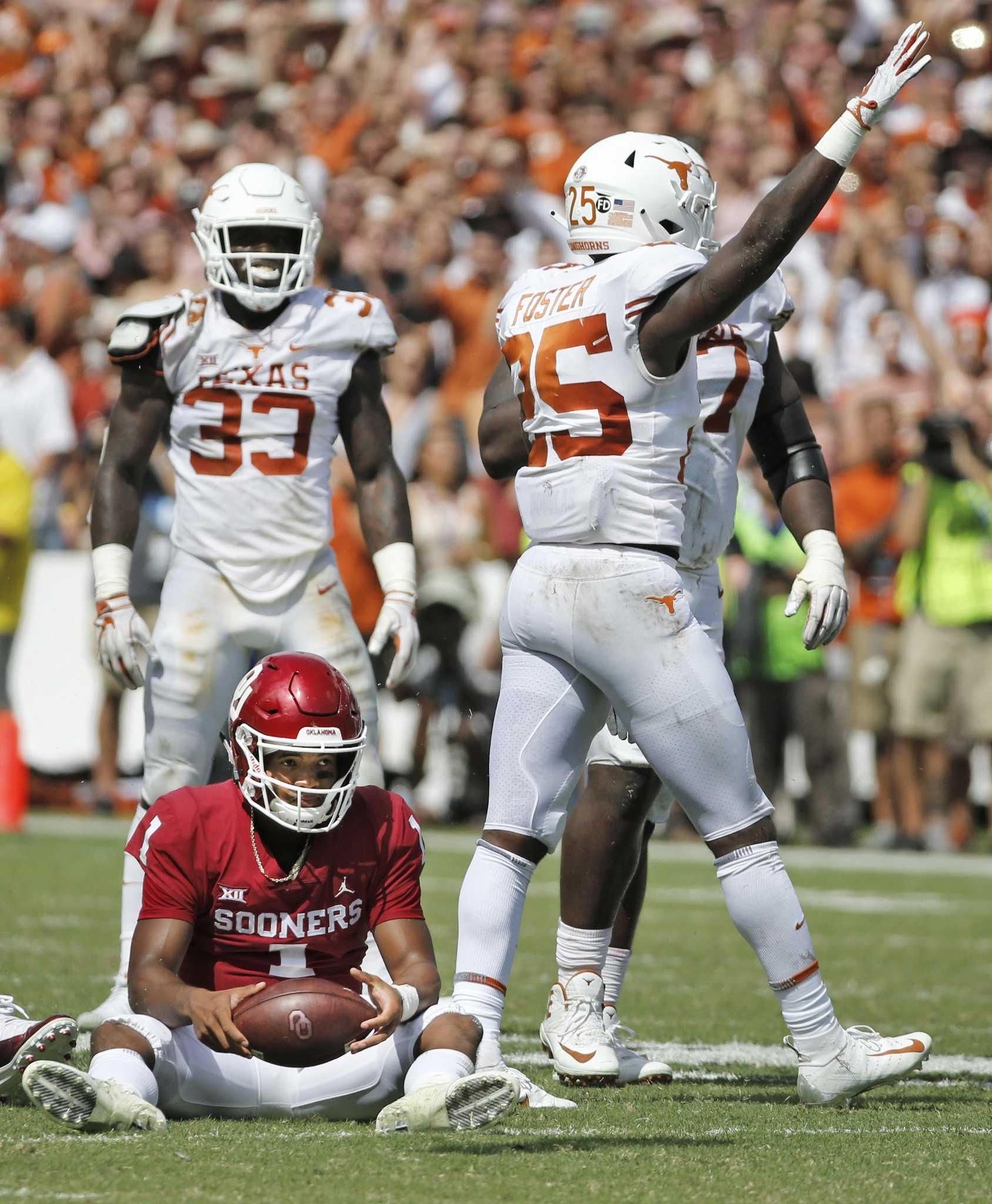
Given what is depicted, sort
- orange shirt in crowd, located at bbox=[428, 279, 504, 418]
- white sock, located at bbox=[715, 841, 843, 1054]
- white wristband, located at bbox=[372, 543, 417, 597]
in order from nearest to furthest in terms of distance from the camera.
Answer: white sock, located at bbox=[715, 841, 843, 1054]
white wristband, located at bbox=[372, 543, 417, 597]
orange shirt in crowd, located at bbox=[428, 279, 504, 418]

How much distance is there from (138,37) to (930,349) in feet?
26.4

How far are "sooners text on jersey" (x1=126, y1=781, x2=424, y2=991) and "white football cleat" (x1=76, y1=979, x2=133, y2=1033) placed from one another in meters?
0.92

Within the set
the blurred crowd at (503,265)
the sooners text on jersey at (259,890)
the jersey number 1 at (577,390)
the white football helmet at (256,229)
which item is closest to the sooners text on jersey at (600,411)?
the jersey number 1 at (577,390)

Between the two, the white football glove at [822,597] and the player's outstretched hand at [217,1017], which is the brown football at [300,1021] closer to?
the player's outstretched hand at [217,1017]

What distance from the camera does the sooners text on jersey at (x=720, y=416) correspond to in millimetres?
4734

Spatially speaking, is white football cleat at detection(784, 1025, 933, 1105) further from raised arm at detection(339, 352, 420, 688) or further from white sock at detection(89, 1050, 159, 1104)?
raised arm at detection(339, 352, 420, 688)

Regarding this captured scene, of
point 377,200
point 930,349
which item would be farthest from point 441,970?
point 377,200

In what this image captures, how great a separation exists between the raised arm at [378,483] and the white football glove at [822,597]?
132 centimetres

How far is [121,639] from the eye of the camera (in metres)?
5.25

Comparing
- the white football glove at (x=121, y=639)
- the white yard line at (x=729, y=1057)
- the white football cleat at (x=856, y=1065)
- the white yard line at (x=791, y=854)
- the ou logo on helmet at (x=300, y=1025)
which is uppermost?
the white football glove at (x=121, y=639)

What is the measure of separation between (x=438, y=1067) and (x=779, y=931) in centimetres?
87

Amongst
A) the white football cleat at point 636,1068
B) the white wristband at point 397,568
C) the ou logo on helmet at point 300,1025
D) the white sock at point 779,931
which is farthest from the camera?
the white wristband at point 397,568

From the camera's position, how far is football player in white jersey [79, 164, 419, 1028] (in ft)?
17.5

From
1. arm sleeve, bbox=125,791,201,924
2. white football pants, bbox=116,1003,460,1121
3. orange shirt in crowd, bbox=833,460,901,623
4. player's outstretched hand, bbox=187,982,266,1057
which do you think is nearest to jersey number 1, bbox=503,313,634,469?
arm sleeve, bbox=125,791,201,924
